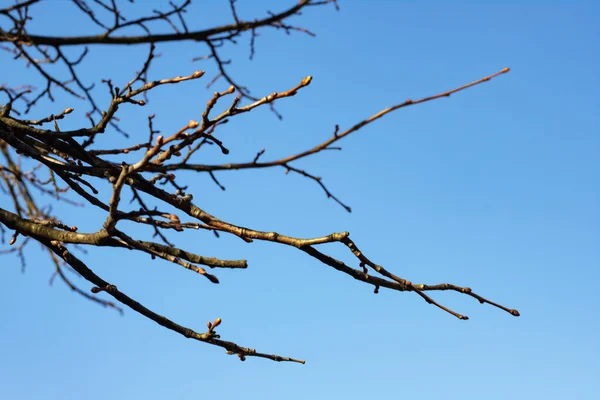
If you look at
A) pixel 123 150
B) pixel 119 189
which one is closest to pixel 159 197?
pixel 123 150

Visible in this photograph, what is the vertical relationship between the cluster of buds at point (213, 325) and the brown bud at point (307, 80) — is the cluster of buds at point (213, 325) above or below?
below

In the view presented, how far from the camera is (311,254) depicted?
2.98m

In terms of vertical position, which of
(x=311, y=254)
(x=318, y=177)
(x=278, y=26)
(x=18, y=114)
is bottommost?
(x=311, y=254)

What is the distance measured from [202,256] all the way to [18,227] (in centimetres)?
111

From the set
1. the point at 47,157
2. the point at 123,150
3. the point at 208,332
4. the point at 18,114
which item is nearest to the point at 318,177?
the point at 208,332

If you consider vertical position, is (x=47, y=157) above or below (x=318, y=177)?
above

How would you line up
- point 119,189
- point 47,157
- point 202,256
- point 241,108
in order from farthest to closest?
point 47,157 < point 202,256 < point 241,108 < point 119,189

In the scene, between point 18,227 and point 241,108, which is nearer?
point 241,108

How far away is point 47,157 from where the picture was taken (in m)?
3.50

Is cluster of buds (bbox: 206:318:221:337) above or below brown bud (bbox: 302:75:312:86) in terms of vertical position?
below

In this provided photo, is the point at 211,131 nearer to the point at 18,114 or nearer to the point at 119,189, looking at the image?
the point at 119,189

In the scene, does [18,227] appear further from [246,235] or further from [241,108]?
[241,108]

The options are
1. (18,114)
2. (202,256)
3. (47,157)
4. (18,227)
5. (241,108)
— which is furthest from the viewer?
(18,114)

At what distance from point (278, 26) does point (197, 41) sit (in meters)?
0.37
